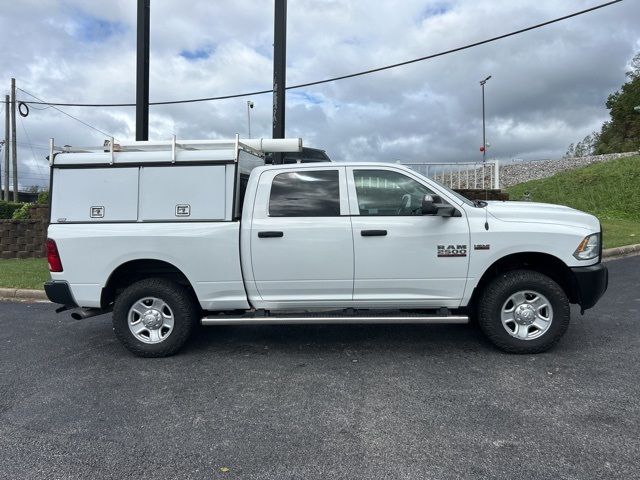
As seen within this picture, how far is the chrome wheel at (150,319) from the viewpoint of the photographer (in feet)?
15.1

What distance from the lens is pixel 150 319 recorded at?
4.62 meters

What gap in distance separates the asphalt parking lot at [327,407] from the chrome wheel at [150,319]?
0.27m

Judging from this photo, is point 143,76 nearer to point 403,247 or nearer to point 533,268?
point 403,247

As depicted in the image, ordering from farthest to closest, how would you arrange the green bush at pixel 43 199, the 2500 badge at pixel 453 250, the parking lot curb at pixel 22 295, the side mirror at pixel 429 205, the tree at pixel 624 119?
the tree at pixel 624 119 → the green bush at pixel 43 199 → the parking lot curb at pixel 22 295 → the 2500 badge at pixel 453 250 → the side mirror at pixel 429 205

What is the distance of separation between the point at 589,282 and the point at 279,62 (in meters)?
6.82

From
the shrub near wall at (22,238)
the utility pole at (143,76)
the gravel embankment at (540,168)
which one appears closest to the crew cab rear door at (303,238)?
the utility pole at (143,76)

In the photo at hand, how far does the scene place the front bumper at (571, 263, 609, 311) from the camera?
14.0ft

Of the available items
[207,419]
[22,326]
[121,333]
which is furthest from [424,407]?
[22,326]

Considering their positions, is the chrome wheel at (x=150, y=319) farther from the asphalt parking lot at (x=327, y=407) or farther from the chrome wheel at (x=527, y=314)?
the chrome wheel at (x=527, y=314)

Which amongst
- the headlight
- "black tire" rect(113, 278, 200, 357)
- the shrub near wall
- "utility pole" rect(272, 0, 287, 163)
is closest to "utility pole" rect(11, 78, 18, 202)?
the shrub near wall

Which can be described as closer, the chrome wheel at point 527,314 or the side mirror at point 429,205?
the side mirror at point 429,205

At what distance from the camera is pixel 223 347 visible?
195 inches

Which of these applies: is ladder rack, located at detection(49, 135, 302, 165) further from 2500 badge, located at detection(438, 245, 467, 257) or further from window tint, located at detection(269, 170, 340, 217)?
2500 badge, located at detection(438, 245, 467, 257)

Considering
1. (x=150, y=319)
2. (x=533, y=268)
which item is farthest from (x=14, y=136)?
(x=533, y=268)
